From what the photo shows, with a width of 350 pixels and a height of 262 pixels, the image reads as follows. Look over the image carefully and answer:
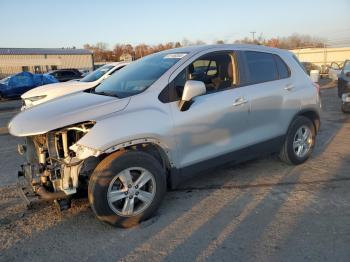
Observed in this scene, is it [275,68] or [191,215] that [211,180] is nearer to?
[191,215]

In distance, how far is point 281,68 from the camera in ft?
18.1

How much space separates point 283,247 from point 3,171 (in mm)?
4721

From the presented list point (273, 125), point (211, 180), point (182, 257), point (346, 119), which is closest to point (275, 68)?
point (273, 125)

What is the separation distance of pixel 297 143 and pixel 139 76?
277 cm

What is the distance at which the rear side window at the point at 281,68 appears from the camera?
5466 millimetres

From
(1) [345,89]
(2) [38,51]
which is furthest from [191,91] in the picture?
(2) [38,51]

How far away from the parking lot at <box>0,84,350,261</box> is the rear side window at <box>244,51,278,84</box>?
1421 millimetres

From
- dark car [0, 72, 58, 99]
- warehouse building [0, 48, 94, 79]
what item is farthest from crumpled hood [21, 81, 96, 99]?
warehouse building [0, 48, 94, 79]

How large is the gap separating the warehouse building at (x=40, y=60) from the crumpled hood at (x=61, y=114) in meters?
55.8

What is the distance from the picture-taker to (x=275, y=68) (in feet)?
17.8

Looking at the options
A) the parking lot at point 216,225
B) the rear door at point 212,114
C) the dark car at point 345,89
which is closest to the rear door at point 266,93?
the rear door at point 212,114

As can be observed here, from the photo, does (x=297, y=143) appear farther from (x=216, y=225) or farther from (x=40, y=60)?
(x=40, y=60)

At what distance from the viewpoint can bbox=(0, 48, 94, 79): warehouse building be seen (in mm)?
55750

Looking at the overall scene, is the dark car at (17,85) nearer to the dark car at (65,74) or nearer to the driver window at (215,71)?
the dark car at (65,74)
